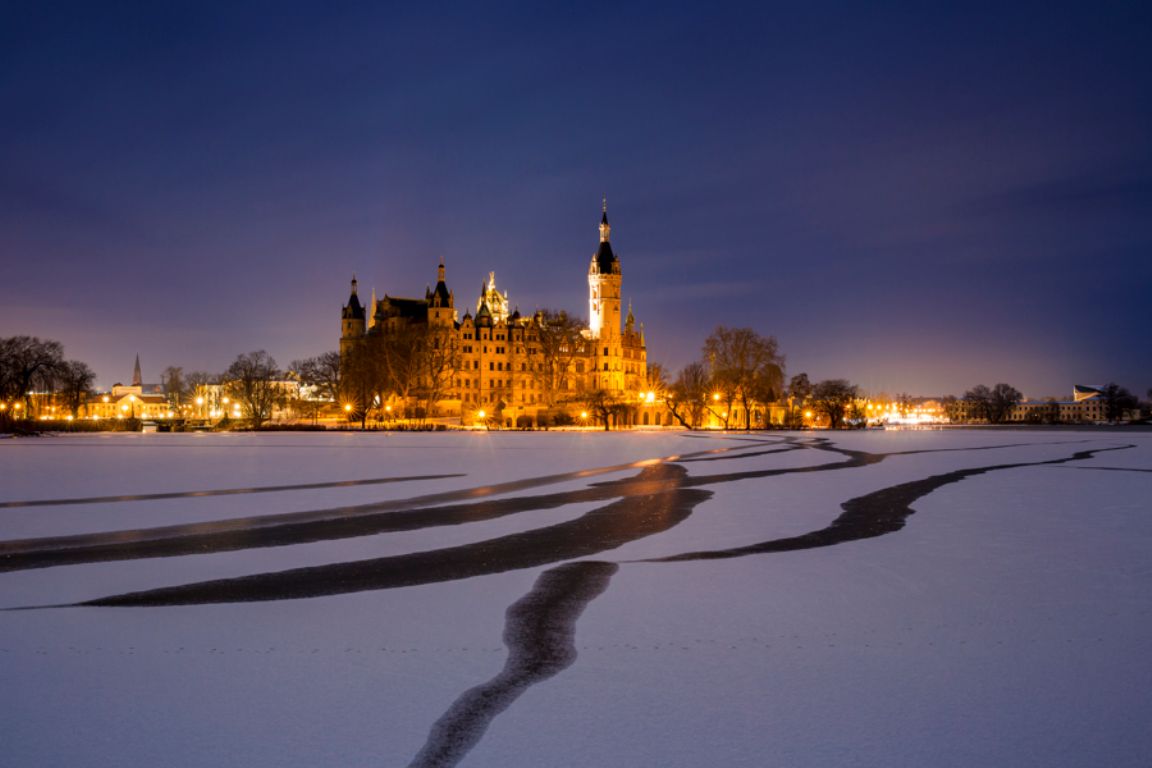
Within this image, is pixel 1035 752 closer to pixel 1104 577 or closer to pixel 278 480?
pixel 1104 577

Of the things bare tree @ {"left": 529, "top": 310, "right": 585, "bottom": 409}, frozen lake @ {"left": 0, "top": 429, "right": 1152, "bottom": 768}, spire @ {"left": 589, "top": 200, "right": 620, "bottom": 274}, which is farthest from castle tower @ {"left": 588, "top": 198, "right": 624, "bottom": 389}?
frozen lake @ {"left": 0, "top": 429, "right": 1152, "bottom": 768}

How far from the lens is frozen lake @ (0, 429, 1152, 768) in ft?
18.3

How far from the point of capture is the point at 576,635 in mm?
8086

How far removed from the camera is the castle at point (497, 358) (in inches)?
3976

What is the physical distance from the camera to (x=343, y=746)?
18.0ft

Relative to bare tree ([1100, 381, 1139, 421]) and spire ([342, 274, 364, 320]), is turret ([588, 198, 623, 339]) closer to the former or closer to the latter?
spire ([342, 274, 364, 320])

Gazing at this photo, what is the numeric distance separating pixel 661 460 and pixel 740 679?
28313 mm

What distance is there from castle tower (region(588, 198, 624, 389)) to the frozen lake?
13223cm

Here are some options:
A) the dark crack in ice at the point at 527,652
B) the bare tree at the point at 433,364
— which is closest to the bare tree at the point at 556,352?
the bare tree at the point at 433,364

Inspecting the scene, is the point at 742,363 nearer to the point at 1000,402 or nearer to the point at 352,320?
the point at 352,320

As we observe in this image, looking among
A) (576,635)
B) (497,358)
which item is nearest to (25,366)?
(497,358)

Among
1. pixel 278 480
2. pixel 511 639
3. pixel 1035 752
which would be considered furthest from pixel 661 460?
pixel 1035 752

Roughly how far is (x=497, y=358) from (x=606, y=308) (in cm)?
2687

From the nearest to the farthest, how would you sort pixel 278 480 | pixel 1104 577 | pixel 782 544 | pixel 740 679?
pixel 740 679
pixel 1104 577
pixel 782 544
pixel 278 480
